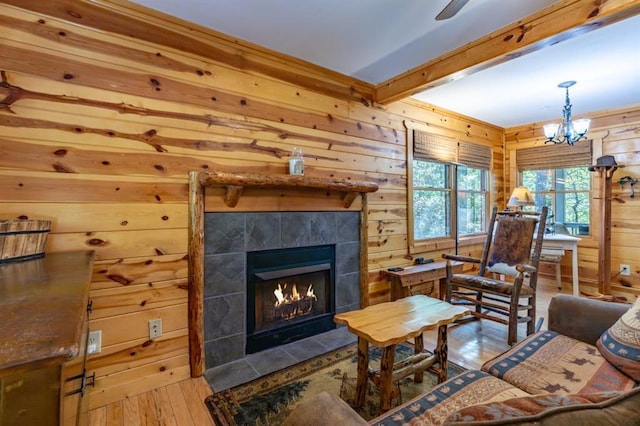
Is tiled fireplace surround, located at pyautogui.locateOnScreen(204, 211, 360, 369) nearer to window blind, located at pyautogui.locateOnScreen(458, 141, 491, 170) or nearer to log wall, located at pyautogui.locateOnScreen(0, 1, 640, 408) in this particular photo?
log wall, located at pyautogui.locateOnScreen(0, 1, 640, 408)

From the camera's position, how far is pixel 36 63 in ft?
5.61

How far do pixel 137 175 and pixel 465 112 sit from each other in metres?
3.97

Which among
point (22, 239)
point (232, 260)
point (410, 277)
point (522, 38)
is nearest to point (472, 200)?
point (410, 277)

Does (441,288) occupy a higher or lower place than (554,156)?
lower

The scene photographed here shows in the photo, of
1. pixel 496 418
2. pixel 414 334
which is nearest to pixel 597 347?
pixel 414 334

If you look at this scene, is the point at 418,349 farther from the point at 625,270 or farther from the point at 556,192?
the point at 556,192

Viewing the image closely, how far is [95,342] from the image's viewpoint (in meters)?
1.82

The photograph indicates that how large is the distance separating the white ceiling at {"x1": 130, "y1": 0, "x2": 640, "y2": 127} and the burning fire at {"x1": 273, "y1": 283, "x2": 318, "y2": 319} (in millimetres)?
2025

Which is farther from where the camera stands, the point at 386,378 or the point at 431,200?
the point at 431,200

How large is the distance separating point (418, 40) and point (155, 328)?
2849mm

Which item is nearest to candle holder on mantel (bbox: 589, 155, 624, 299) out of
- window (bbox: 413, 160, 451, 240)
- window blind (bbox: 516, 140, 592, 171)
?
window blind (bbox: 516, 140, 592, 171)

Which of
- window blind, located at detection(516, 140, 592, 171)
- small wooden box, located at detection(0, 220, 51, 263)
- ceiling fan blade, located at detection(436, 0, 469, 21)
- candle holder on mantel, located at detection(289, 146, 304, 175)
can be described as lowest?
small wooden box, located at detection(0, 220, 51, 263)

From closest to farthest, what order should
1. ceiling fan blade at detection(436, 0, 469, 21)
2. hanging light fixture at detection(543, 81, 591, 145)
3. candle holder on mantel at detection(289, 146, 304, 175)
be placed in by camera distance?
ceiling fan blade at detection(436, 0, 469, 21) < candle holder on mantel at detection(289, 146, 304, 175) < hanging light fixture at detection(543, 81, 591, 145)

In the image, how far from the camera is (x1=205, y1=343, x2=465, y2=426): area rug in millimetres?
1743
